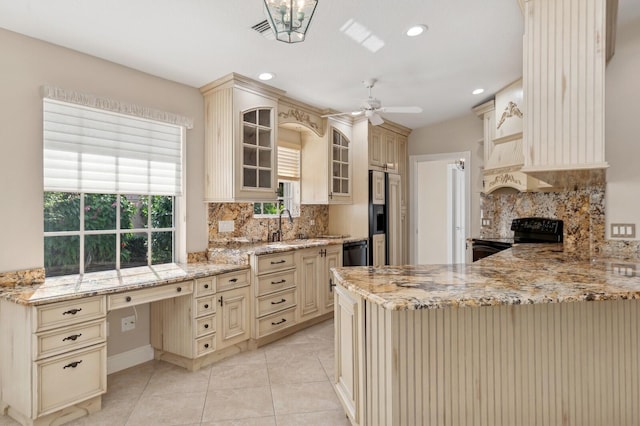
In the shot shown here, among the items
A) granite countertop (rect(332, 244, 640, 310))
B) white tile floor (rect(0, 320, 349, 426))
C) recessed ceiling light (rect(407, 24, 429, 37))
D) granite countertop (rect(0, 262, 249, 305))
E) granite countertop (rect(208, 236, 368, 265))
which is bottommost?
white tile floor (rect(0, 320, 349, 426))

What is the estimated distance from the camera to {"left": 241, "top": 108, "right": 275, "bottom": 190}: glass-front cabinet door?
3.49m

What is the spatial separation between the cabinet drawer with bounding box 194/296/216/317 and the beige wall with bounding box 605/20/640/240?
121 inches

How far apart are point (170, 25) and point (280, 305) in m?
2.54

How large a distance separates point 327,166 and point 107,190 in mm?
2447

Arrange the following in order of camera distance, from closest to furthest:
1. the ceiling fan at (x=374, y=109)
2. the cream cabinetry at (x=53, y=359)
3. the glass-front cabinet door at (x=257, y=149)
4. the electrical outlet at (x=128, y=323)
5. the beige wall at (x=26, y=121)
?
the cream cabinetry at (x=53, y=359), the beige wall at (x=26, y=121), the electrical outlet at (x=128, y=323), the ceiling fan at (x=374, y=109), the glass-front cabinet door at (x=257, y=149)

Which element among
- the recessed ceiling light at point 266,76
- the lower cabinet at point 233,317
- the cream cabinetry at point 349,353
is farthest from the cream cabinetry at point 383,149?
the cream cabinetry at point 349,353

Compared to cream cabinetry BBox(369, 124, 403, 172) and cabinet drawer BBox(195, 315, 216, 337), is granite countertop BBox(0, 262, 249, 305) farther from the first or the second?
cream cabinetry BBox(369, 124, 403, 172)

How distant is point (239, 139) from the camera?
11.1ft

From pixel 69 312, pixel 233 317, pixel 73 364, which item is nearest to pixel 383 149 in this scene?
pixel 233 317

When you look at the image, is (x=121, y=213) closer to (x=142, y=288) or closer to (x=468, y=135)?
(x=142, y=288)

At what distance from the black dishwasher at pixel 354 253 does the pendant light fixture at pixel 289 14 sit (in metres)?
3.08

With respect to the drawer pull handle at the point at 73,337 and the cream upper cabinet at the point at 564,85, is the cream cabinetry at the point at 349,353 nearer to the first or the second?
the cream upper cabinet at the point at 564,85

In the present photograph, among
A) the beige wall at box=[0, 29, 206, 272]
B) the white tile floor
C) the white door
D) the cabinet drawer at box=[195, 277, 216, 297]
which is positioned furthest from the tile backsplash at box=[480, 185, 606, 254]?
the beige wall at box=[0, 29, 206, 272]

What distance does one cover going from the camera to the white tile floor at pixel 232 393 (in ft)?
7.34
